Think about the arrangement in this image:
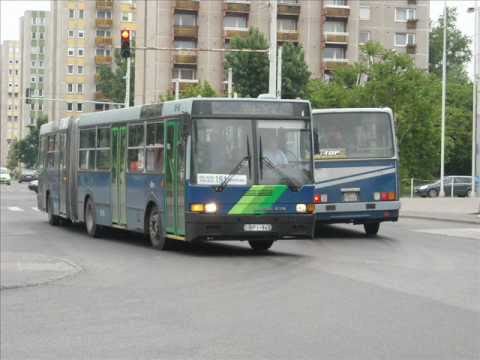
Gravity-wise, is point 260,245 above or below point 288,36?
below

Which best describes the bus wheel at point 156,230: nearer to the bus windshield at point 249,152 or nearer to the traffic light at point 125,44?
the bus windshield at point 249,152

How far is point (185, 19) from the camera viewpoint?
90.2 metres

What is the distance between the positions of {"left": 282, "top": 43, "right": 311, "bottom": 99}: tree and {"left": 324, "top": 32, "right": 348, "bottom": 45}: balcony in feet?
63.7

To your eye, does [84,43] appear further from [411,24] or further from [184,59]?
[411,24]

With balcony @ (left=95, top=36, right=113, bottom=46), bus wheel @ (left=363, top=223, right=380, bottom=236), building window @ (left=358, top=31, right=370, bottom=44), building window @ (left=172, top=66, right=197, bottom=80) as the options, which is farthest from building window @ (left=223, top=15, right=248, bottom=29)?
bus wheel @ (left=363, top=223, right=380, bottom=236)

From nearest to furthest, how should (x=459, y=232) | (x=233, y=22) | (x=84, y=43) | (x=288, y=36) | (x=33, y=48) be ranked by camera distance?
1. (x=459, y=232)
2. (x=233, y=22)
3. (x=288, y=36)
4. (x=84, y=43)
5. (x=33, y=48)

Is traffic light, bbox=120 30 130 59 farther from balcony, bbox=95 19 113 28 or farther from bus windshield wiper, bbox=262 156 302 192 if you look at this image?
balcony, bbox=95 19 113 28

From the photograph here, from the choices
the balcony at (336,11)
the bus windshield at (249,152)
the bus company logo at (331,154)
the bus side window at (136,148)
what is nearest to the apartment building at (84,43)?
the balcony at (336,11)

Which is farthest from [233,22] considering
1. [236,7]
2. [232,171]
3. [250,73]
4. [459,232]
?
[232,171]

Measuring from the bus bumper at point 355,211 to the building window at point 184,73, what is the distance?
69449mm

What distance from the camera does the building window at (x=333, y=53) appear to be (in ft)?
305

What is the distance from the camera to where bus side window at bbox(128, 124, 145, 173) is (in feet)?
64.8

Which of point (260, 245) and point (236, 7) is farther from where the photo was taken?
point (236, 7)

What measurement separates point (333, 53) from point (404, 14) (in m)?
10.9
